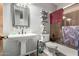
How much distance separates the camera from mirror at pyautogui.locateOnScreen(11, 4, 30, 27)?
165cm

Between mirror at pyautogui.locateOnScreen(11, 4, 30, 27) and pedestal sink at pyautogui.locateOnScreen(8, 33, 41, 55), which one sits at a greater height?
mirror at pyautogui.locateOnScreen(11, 4, 30, 27)

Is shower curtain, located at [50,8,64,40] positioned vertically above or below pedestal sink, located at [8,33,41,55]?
above

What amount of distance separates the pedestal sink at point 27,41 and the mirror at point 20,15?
0.14 meters

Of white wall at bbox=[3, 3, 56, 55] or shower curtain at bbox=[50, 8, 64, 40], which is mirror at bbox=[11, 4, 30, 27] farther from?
shower curtain at bbox=[50, 8, 64, 40]

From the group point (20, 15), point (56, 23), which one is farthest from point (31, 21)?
point (56, 23)

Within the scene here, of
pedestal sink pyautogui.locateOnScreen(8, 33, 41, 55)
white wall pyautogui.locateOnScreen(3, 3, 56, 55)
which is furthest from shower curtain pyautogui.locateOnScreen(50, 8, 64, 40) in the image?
pedestal sink pyautogui.locateOnScreen(8, 33, 41, 55)

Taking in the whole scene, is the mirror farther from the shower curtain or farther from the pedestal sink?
the shower curtain

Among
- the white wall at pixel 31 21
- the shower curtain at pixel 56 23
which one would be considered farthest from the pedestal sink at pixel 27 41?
the shower curtain at pixel 56 23

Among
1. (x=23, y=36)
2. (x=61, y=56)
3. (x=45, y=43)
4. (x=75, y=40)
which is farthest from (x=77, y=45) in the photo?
(x=23, y=36)

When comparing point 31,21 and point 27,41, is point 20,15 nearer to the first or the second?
point 31,21

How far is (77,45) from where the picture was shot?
1614mm

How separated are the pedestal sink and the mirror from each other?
14cm

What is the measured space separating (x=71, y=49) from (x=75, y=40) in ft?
0.38

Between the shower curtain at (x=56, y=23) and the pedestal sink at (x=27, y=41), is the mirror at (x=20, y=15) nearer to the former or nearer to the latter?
the pedestal sink at (x=27, y=41)
